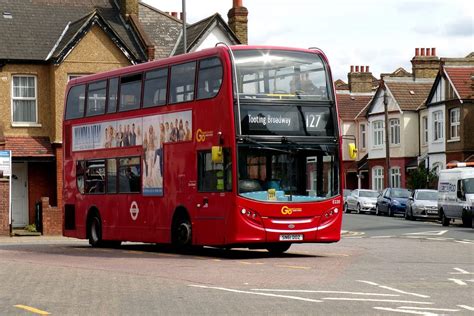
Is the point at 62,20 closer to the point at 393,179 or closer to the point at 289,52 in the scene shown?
the point at 289,52

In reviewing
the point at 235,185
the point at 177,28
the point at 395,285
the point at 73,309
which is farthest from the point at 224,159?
the point at 177,28

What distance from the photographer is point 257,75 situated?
79.0 feet

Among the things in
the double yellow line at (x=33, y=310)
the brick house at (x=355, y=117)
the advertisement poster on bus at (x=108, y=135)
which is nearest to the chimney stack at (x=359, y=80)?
the brick house at (x=355, y=117)

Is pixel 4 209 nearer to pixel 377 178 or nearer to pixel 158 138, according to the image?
pixel 158 138

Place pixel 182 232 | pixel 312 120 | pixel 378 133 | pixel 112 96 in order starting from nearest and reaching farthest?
pixel 312 120 → pixel 182 232 → pixel 112 96 → pixel 378 133

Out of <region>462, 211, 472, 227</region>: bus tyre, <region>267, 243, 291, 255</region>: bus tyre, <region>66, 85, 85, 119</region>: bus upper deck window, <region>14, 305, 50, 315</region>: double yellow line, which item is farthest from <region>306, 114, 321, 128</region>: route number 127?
<region>462, 211, 472, 227</region>: bus tyre

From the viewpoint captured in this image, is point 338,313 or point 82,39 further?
point 82,39

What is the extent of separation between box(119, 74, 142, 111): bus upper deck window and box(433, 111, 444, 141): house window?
1704 inches

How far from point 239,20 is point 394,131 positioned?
98.6ft

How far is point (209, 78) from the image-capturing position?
966 inches

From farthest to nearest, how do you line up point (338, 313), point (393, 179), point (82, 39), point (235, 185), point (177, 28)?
point (393, 179) < point (177, 28) < point (82, 39) < point (235, 185) < point (338, 313)

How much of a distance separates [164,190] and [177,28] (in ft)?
85.9

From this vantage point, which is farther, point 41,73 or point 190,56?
point 41,73

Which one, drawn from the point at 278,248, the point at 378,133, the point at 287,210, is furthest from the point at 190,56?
the point at 378,133
